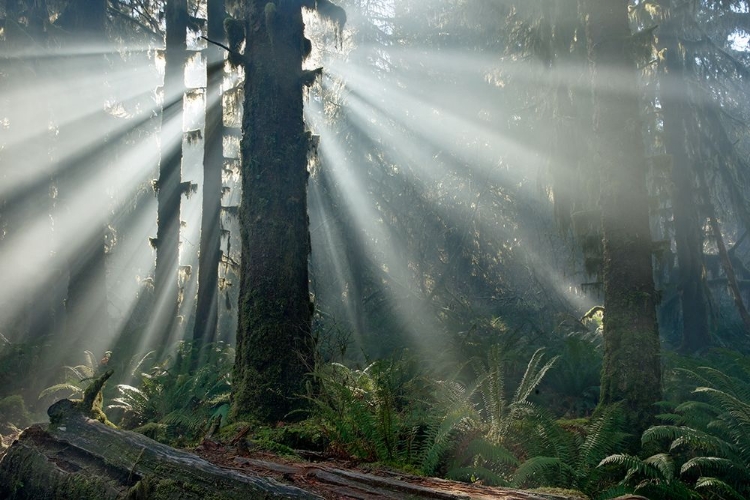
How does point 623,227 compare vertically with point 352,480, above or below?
above

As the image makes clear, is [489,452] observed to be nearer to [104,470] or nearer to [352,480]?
[352,480]

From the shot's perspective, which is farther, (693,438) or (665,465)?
(693,438)

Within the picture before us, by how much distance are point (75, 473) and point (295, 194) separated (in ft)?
11.2

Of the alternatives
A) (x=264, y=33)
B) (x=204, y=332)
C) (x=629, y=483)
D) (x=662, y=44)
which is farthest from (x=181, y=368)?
(x=662, y=44)

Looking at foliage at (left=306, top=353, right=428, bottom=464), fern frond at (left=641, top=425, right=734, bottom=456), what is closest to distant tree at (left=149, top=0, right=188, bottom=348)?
foliage at (left=306, top=353, right=428, bottom=464)

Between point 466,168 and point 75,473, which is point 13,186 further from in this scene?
point 75,473

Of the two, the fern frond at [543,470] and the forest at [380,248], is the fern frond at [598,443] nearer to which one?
the forest at [380,248]

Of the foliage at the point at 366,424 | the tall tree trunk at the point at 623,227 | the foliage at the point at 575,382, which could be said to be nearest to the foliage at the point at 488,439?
the foliage at the point at 366,424

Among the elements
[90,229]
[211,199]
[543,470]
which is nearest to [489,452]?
[543,470]

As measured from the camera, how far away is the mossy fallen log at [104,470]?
333 cm

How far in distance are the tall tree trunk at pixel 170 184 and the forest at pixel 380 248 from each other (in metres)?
0.06

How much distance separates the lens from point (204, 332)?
12.3 metres

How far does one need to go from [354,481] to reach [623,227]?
4.56 m

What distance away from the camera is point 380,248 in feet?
54.6
